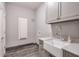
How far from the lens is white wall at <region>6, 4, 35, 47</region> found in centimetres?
330

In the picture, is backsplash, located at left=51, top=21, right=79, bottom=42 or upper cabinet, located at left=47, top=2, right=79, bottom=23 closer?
upper cabinet, located at left=47, top=2, right=79, bottom=23

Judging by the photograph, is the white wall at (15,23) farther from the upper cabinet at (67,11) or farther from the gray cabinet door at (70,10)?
the gray cabinet door at (70,10)

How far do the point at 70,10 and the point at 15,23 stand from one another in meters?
2.81

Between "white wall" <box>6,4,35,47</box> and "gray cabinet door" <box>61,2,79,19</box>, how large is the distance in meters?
2.57

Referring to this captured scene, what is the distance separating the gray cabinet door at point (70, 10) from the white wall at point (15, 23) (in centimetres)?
257

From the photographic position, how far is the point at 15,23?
349cm

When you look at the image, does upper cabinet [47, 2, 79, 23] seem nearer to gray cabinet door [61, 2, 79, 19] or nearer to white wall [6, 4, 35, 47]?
gray cabinet door [61, 2, 79, 19]

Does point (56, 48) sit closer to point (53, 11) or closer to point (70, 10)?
point (70, 10)

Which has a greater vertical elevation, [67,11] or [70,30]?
[67,11]

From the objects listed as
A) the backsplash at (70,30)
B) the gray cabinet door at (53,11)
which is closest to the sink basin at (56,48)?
the backsplash at (70,30)

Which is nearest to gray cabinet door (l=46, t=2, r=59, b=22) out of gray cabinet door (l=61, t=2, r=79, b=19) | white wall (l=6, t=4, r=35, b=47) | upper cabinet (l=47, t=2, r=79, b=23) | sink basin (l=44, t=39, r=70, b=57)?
upper cabinet (l=47, t=2, r=79, b=23)

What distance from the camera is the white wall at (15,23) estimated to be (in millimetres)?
3305

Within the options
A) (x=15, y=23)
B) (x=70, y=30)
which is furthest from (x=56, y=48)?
(x=15, y=23)

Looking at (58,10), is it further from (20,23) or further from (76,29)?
(20,23)
